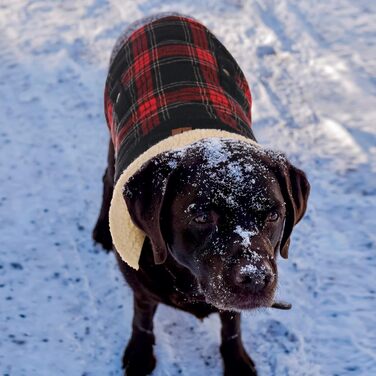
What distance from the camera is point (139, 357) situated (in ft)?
9.77

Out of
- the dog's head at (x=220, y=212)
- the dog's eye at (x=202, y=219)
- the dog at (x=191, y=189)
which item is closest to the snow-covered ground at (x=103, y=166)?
the dog at (x=191, y=189)

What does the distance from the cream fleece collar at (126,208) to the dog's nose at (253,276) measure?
0.48m

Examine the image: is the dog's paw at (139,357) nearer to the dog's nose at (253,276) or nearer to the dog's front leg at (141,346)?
the dog's front leg at (141,346)

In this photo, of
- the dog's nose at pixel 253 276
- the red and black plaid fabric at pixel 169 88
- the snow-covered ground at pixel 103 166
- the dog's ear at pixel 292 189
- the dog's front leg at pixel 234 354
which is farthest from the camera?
the snow-covered ground at pixel 103 166

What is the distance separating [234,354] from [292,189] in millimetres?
931

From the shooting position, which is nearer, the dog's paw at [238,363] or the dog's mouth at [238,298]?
the dog's mouth at [238,298]

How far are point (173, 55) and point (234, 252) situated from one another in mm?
1155

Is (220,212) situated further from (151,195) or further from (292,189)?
(292,189)

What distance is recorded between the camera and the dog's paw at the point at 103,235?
3531mm

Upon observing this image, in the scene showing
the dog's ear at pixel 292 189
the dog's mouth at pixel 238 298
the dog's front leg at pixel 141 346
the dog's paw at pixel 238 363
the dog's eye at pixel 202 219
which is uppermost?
the dog's eye at pixel 202 219

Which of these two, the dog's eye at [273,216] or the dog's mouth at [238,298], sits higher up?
the dog's eye at [273,216]

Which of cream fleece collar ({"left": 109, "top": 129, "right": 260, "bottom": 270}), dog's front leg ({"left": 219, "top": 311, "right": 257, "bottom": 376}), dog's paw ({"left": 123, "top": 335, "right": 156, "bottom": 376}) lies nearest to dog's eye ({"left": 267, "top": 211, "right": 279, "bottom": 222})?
cream fleece collar ({"left": 109, "top": 129, "right": 260, "bottom": 270})

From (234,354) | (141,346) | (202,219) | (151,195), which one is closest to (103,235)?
(141,346)

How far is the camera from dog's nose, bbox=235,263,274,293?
2098 mm
